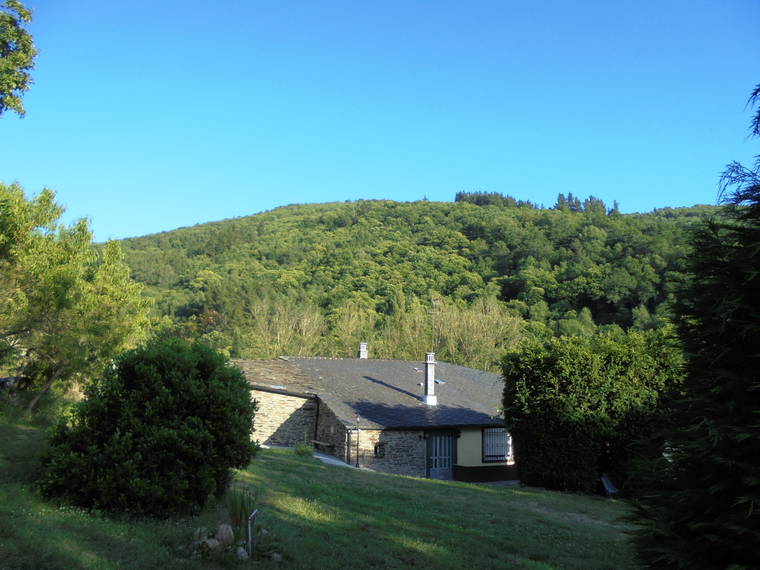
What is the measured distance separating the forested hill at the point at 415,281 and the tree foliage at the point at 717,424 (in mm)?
29792

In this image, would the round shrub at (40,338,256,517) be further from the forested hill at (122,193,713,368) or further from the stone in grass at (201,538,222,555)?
the forested hill at (122,193,713,368)

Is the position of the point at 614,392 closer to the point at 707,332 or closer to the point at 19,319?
the point at 707,332

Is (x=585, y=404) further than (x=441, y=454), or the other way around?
(x=441, y=454)

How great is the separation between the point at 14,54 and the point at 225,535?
339 inches

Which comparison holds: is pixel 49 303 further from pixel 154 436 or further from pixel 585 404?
pixel 585 404

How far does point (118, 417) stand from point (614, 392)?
1484 centimetres

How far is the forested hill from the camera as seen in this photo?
4531 cm

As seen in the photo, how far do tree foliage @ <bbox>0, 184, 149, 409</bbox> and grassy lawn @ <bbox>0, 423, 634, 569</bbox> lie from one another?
225 centimetres

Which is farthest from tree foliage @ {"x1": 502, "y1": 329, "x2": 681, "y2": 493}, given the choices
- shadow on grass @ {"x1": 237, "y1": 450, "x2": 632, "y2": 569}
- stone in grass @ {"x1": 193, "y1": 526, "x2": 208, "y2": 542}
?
stone in grass @ {"x1": 193, "y1": 526, "x2": 208, "y2": 542}

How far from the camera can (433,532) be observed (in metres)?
8.73

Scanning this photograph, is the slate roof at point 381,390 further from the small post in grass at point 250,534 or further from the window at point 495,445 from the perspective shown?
the small post in grass at point 250,534

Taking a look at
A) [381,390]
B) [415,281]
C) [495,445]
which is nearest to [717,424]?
[495,445]

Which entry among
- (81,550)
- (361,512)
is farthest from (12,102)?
(361,512)

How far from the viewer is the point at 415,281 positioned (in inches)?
2197
